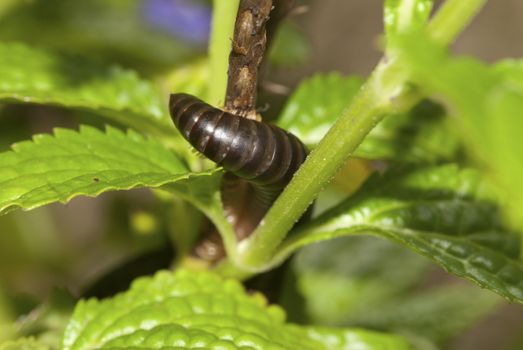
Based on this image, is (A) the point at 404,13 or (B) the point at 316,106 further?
(B) the point at 316,106

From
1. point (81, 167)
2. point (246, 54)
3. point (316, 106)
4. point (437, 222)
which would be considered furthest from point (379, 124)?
point (81, 167)

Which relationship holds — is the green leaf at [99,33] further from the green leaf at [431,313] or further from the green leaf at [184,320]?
the green leaf at [184,320]

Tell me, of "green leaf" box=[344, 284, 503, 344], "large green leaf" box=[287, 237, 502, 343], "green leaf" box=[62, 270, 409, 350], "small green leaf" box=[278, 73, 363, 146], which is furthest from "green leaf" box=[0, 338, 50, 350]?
"green leaf" box=[344, 284, 503, 344]

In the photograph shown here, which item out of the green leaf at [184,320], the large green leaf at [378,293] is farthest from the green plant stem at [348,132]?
the large green leaf at [378,293]

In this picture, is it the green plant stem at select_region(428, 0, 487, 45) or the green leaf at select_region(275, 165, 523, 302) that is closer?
the green plant stem at select_region(428, 0, 487, 45)

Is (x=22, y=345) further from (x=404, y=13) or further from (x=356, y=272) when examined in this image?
(x=356, y=272)

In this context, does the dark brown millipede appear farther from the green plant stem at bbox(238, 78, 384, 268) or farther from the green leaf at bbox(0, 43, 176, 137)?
the green leaf at bbox(0, 43, 176, 137)
